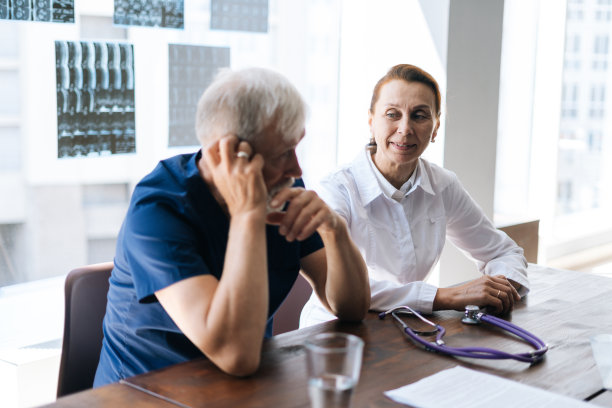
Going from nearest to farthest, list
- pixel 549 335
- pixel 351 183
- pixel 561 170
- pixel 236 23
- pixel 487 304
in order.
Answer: pixel 549 335 < pixel 487 304 < pixel 351 183 < pixel 236 23 < pixel 561 170

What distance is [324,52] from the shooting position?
3.34 meters

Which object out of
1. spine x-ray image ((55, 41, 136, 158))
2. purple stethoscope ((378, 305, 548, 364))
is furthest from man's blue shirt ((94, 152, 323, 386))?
spine x-ray image ((55, 41, 136, 158))

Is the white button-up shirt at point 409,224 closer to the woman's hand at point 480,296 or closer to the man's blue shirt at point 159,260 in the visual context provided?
the woman's hand at point 480,296

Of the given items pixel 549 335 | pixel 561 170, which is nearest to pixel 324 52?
pixel 549 335

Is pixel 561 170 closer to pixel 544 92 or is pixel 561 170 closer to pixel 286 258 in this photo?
pixel 544 92

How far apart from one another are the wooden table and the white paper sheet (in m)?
0.04

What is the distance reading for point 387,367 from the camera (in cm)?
131

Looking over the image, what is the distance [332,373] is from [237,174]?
1.69 feet

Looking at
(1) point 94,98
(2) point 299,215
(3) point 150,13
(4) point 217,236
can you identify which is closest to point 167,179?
(4) point 217,236

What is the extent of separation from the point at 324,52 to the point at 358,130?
434 millimetres

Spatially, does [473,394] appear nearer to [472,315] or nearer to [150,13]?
[472,315]

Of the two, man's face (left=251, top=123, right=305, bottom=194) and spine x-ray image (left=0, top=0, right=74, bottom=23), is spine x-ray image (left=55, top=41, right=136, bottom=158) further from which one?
man's face (left=251, top=123, right=305, bottom=194)

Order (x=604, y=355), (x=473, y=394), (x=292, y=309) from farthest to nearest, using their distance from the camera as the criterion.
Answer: (x=292, y=309) < (x=604, y=355) < (x=473, y=394)

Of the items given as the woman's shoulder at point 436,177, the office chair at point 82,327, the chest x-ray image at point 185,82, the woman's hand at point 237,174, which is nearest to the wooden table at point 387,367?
the woman's hand at point 237,174
